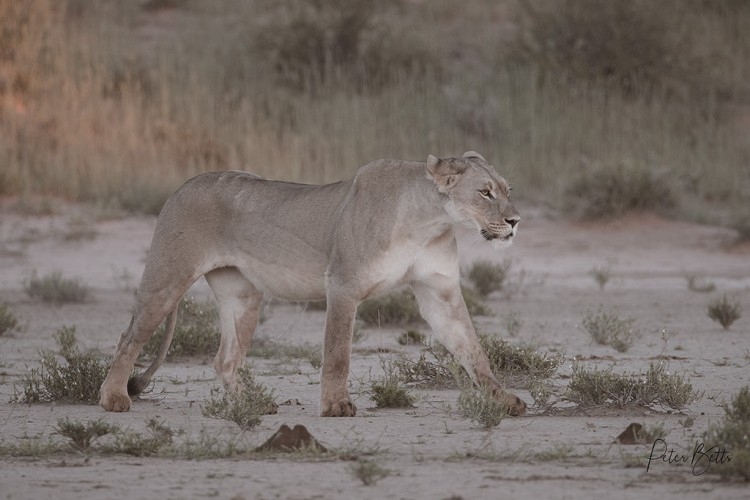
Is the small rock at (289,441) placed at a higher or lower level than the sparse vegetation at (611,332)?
higher

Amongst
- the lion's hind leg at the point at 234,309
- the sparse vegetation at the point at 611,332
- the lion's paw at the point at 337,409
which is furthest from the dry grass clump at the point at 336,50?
the lion's paw at the point at 337,409

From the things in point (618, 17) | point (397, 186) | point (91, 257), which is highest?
point (618, 17)

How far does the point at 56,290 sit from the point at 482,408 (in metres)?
8.20

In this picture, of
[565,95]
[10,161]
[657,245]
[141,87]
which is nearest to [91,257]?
[10,161]

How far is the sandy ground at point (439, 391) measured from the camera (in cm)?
582

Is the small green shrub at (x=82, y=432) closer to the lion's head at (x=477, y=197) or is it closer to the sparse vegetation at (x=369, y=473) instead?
the sparse vegetation at (x=369, y=473)

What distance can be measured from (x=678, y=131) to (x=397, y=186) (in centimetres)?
1509

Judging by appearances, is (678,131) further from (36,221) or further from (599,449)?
(599,449)

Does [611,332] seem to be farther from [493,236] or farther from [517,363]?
[493,236]

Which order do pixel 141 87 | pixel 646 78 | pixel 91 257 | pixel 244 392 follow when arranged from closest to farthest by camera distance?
pixel 244 392 → pixel 91 257 → pixel 141 87 → pixel 646 78

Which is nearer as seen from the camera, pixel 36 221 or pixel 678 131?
pixel 36 221

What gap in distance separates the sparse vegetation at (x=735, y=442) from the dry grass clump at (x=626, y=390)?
98 cm

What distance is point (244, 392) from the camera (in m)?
7.41

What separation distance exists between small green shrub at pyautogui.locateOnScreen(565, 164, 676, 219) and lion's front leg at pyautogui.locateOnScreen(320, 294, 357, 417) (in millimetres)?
11174
